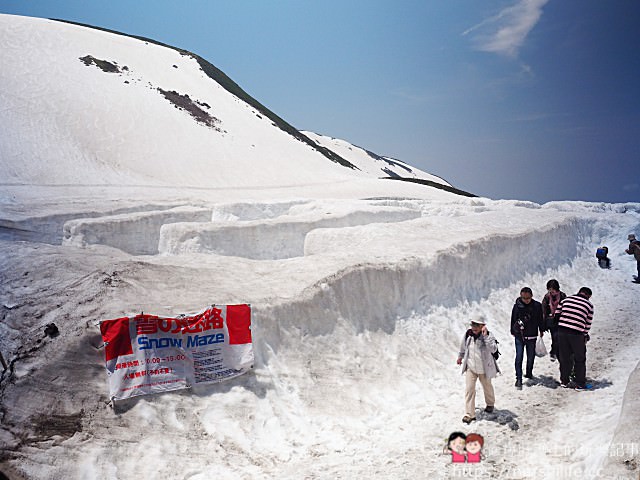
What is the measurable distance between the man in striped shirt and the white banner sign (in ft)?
17.1

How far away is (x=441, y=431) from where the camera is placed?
6547mm

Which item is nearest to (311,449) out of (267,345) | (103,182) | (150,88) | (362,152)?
(267,345)

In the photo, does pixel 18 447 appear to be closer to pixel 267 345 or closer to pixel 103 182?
pixel 267 345

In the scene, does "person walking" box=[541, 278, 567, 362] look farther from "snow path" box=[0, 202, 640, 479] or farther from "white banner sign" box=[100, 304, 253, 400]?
"white banner sign" box=[100, 304, 253, 400]

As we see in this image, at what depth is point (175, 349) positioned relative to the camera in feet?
21.7

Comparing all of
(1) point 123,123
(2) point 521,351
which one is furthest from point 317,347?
(1) point 123,123

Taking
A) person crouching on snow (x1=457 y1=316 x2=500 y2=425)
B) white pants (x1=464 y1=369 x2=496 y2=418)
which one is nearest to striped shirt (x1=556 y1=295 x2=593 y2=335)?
person crouching on snow (x1=457 y1=316 x2=500 y2=425)

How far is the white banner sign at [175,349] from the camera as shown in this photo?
244 inches

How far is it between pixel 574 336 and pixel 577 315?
0.35 metres

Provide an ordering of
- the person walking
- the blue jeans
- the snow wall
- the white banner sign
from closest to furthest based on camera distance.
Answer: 1. the white banner sign
2. the blue jeans
3. the snow wall
4. the person walking

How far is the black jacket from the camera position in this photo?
7.72 metres

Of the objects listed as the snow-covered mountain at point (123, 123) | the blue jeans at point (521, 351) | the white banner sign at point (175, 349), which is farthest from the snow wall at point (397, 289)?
the snow-covered mountain at point (123, 123)

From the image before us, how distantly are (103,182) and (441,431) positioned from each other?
104 ft

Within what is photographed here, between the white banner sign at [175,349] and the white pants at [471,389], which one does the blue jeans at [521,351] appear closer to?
the white pants at [471,389]
